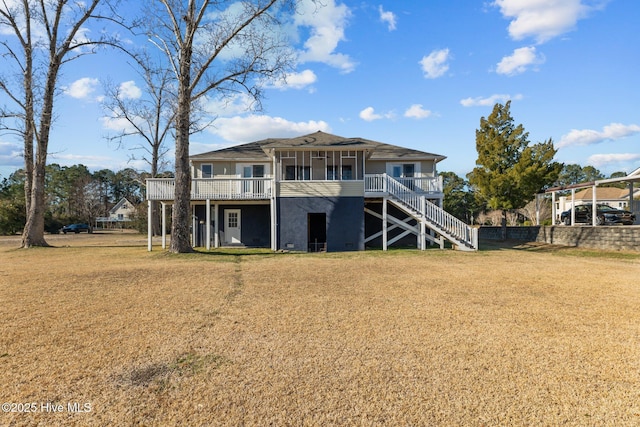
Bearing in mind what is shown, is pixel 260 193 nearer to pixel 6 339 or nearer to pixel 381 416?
pixel 6 339

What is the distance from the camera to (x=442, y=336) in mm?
5016

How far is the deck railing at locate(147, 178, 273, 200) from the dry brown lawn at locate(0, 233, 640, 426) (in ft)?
32.9

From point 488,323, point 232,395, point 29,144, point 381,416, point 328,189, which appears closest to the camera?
point 381,416

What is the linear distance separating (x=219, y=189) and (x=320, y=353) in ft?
51.2

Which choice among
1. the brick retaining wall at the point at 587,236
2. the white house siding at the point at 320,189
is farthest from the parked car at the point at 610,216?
the white house siding at the point at 320,189

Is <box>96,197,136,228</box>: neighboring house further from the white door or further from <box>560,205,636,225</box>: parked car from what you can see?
<box>560,205,636,225</box>: parked car

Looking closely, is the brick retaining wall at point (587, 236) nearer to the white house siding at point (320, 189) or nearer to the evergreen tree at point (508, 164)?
the evergreen tree at point (508, 164)

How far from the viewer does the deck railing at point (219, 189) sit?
61.1ft

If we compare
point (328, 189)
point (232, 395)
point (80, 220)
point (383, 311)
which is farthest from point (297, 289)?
point (80, 220)

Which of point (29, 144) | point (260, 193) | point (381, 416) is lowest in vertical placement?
point (381, 416)

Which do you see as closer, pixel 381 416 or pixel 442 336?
pixel 381 416

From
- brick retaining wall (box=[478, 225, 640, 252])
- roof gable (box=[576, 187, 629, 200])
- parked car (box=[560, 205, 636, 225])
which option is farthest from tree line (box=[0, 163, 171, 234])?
roof gable (box=[576, 187, 629, 200])

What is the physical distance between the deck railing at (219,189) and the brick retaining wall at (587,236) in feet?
56.5

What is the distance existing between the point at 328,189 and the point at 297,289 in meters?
9.84
